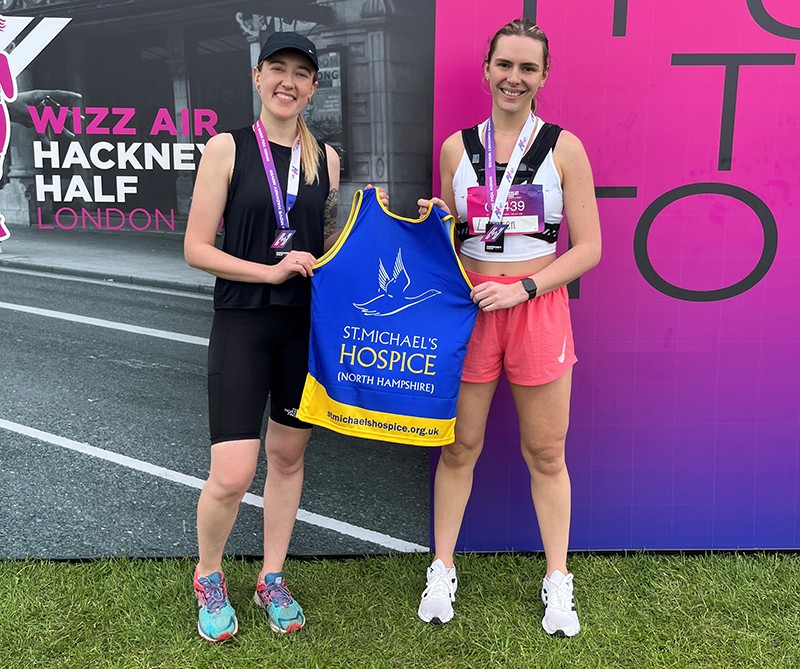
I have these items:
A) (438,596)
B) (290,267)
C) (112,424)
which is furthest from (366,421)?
(112,424)

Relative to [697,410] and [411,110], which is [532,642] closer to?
[697,410]

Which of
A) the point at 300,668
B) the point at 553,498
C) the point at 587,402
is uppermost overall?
the point at 587,402

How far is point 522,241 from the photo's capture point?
2.30 meters

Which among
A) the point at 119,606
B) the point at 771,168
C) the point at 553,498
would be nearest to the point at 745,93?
the point at 771,168

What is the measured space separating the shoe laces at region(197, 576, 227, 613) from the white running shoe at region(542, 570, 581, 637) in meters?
1.08

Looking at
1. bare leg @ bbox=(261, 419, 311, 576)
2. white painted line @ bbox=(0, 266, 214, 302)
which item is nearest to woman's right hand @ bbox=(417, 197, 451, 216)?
bare leg @ bbox=(261, 419, 311, 576)

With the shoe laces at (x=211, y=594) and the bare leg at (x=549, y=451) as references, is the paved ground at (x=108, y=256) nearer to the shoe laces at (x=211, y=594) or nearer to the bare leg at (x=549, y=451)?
the shoe laces at (x=211, y=594)

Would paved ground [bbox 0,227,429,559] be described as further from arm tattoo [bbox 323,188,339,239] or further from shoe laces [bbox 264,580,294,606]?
arm tattoo [bbox 323,188,339,239]

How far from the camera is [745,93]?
270cm

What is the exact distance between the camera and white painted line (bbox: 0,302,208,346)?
9.61 feet

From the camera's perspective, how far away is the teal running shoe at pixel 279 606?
2436mm

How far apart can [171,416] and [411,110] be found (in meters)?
1.53

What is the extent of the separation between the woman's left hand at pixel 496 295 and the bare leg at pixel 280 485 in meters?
0.72

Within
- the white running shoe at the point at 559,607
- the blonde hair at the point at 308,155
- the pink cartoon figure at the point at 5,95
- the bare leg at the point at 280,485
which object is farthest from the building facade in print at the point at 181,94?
the white running shoe at the point at 559,607
